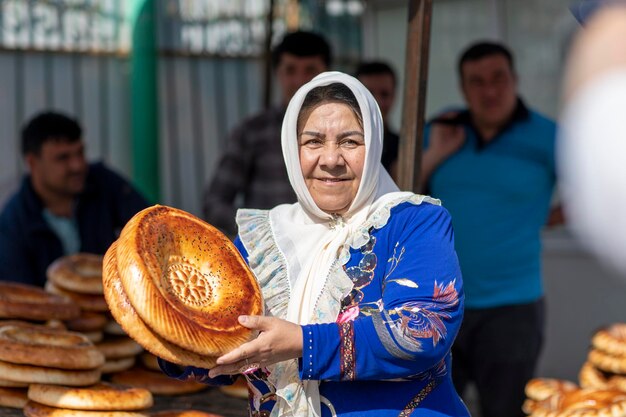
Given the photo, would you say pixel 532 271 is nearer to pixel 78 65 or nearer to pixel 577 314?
pixel 577 314

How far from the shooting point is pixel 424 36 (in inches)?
125

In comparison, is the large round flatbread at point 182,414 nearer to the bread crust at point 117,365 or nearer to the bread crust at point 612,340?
the bread crust at point 117,365

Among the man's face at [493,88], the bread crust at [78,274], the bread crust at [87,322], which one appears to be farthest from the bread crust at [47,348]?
the man's face at [493,88]

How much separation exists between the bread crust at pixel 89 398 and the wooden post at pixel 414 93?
1.21 meters

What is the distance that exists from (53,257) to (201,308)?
2.73 m

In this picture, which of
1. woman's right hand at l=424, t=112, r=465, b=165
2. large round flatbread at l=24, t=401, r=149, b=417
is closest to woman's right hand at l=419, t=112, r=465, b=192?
woman's right hand at l=424, t=112, r=465, b=165

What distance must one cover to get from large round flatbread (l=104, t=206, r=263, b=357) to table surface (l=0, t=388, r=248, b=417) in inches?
49.1

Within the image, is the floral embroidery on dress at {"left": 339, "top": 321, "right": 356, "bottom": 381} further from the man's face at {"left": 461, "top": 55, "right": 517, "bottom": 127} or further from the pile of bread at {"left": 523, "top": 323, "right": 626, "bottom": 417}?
the man's face at {"left": 461, "top": 55, "right": 517, "bottom": 127}

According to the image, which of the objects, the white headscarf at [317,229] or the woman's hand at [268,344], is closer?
the woman's hand at [268,344]

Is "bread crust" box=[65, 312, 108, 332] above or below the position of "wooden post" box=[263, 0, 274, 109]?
below

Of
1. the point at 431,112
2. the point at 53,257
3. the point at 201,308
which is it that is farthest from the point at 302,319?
the point at 431,112

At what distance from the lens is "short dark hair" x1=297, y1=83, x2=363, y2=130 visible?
229cm

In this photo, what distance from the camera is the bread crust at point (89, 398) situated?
123 inches

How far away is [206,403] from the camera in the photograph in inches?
142
